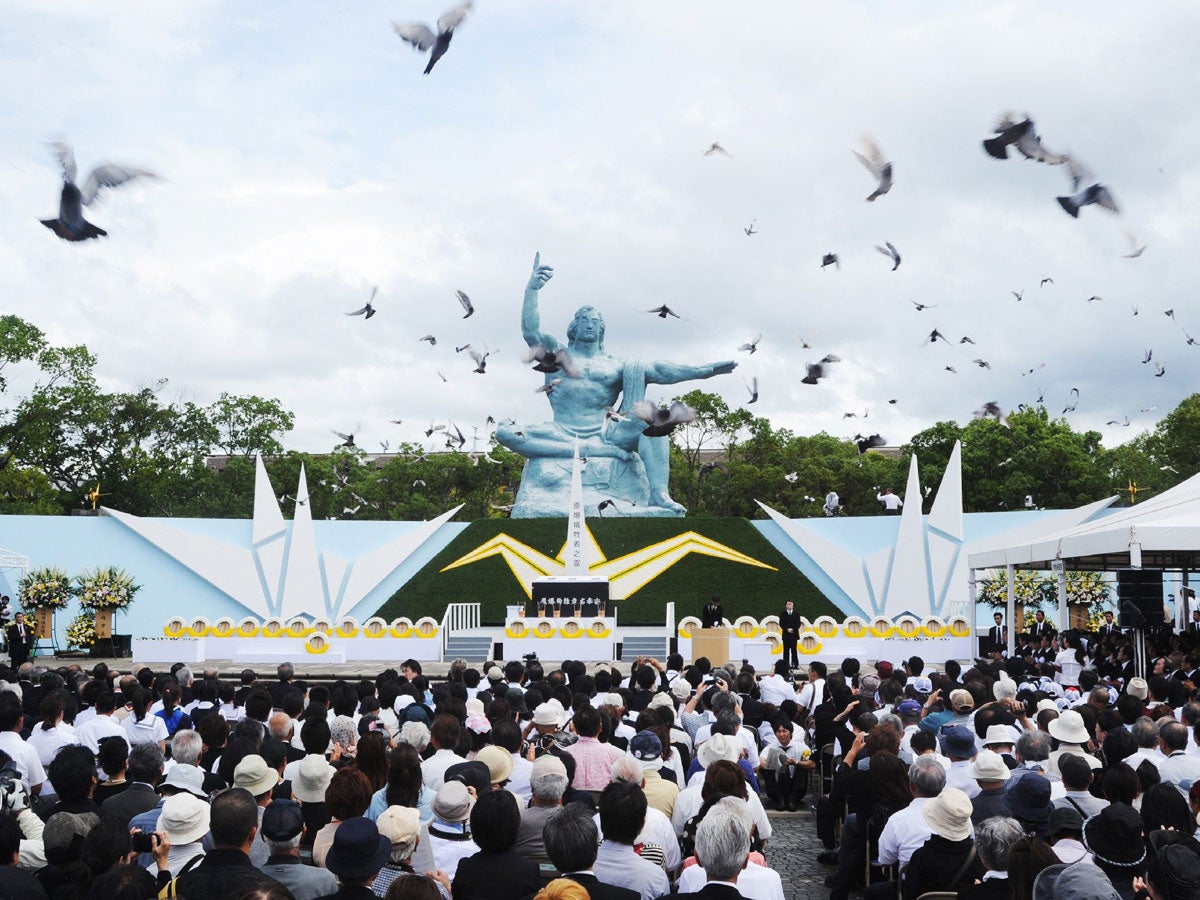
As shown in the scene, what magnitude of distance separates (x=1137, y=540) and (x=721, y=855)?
11.3 m

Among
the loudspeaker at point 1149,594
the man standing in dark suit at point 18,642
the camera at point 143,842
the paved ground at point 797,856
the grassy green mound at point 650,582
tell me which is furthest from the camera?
the grassy green mound at point 650,582

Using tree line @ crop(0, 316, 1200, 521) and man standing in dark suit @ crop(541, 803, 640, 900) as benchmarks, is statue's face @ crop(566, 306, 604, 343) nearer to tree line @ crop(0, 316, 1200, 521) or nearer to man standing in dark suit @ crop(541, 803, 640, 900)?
tree line @ crop(0, 316, 1200, 521)

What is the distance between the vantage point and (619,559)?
33.1 metres

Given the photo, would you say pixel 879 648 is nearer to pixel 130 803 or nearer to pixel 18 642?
pixel 18 642

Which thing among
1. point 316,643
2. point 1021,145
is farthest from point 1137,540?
point 316,643

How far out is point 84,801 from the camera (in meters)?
5.64

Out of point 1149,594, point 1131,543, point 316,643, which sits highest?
point 1131,543

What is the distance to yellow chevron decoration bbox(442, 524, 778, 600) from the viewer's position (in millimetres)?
32219

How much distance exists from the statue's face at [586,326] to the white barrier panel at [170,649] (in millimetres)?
18968

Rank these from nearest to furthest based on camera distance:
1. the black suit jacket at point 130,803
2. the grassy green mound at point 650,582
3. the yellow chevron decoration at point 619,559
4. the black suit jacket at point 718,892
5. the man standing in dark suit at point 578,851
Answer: the black suit jacket at point 718,892
the man standing in dark suit at point 578,851
the black suit jacket at point 130,803
the grassy green mound at point 650,582
the yellow chevron decoration at point 619,559

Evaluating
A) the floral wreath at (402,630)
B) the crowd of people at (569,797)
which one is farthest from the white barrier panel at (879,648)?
the crowd of people at (569,797)

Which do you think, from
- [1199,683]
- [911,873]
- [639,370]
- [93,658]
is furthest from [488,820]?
[639,370]

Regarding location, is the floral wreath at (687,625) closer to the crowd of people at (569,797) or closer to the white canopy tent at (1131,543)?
the white canopy tent at (1131,543)

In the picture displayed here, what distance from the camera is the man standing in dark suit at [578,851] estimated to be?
4.38 meters
